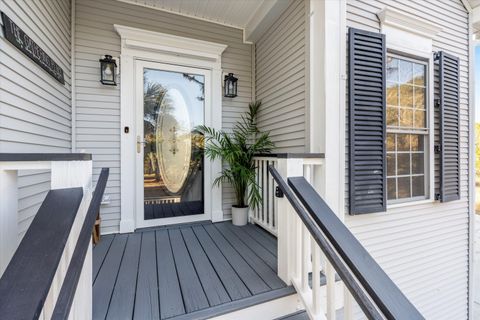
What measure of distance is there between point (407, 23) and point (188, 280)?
3373 mm

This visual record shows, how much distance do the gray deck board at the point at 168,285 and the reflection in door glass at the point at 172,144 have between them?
0.72 metres

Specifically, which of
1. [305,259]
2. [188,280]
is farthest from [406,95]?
[188,280]

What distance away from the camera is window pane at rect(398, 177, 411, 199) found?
8.75 ft

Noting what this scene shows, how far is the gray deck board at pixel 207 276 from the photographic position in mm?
1508

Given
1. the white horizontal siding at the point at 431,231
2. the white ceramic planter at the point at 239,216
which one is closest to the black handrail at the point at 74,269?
the white ceramic planter at the point at 239,216

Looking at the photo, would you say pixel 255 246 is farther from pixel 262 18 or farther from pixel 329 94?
pixel 262 18

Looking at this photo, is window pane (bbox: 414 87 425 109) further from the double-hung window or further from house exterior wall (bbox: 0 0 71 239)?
house exterior wall (bbox: 0 0 71 239)

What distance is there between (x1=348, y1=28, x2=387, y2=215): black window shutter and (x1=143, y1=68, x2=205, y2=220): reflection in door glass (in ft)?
5.94

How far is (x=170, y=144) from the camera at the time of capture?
9.76 ft

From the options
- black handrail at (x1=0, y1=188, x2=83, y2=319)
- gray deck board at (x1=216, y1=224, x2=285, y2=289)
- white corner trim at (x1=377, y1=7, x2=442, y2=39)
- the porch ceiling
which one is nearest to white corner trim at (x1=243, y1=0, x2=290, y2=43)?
the porch ceiling

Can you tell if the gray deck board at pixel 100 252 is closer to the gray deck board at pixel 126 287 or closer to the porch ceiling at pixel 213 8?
the gray deck board at pixel 126 287

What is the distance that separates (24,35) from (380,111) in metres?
2.95

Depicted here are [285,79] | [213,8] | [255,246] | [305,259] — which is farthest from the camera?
[213,8]

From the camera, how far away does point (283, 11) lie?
8.81 feet
